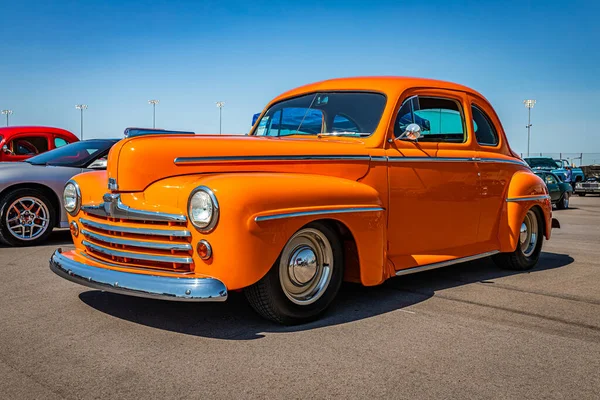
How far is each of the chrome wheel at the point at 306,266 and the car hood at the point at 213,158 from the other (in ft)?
1.85

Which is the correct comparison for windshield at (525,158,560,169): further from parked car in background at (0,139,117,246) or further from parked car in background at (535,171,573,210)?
parked car in background at (0,139,117,246)

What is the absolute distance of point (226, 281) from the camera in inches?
138

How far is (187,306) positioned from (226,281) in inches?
37.5

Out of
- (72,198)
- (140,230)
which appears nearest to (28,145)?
(72,198)

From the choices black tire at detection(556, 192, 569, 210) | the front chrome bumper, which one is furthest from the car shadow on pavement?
black tire at detection(556, 192, 569, 210)

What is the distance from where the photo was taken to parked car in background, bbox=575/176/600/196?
24.3 m

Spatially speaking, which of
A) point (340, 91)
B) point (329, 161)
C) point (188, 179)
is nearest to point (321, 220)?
point (329, 161)

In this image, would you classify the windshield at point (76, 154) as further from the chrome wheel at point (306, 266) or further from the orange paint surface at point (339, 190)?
the chrome wheel at point (306, 266)

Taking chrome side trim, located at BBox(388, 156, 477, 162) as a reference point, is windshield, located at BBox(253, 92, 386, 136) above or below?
above

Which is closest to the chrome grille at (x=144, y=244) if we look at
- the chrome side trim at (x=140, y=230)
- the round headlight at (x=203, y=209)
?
the chrome side trim at (x=140, y=230)

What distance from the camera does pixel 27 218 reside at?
7.34m

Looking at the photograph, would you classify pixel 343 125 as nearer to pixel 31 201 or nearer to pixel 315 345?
pixel 315 345

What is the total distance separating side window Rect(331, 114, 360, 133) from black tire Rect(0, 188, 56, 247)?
429cm

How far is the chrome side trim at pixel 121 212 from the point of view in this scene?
3.61 meters
